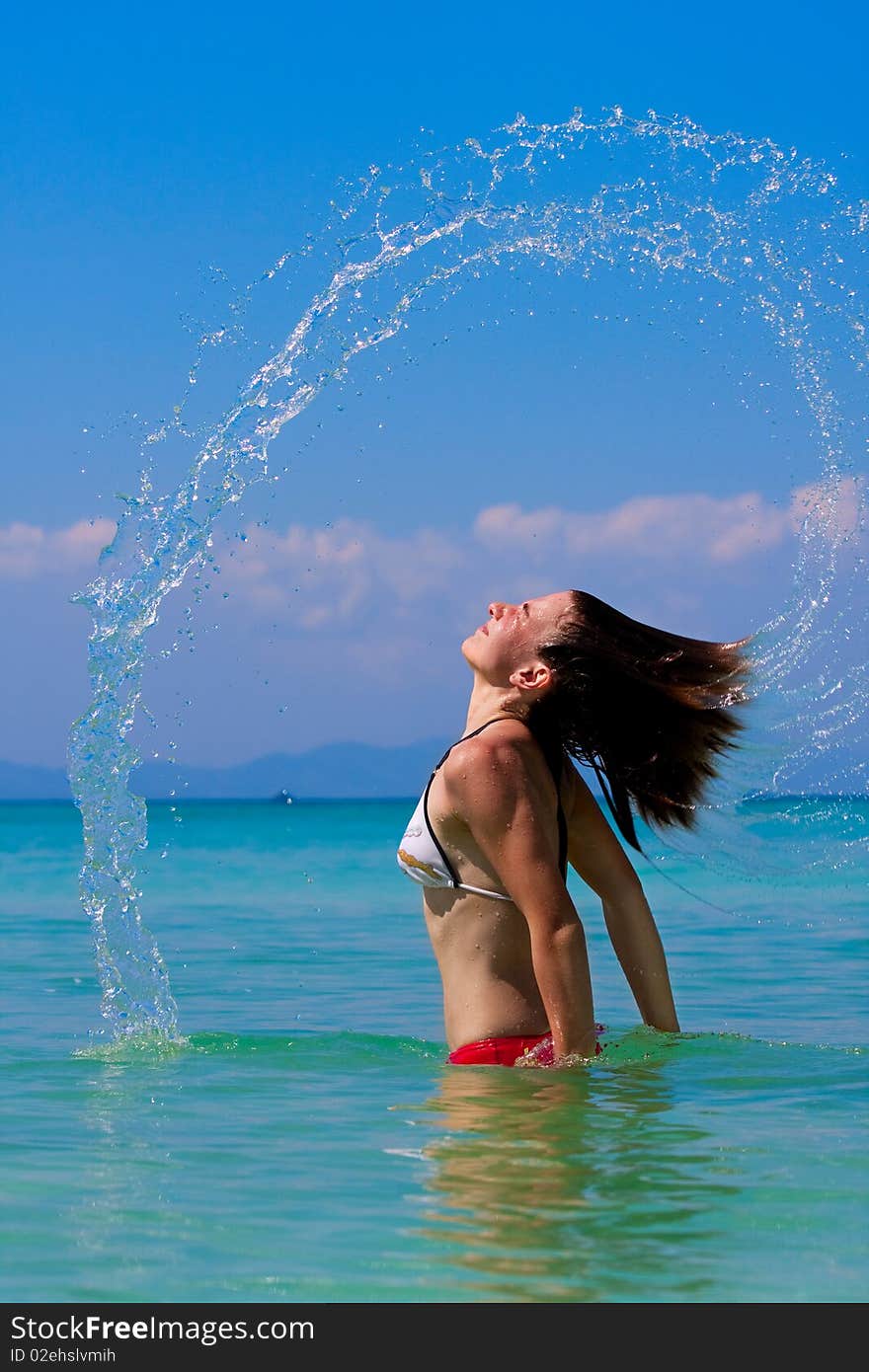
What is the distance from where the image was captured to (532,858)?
5.31 m

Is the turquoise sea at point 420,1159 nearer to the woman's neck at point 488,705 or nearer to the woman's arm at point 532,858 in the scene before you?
the woman's arm at point 532,858

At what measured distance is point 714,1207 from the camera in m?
4.28

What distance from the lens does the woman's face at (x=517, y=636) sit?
5.69 m

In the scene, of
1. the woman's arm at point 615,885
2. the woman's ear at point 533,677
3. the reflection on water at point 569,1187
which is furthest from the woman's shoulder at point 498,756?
the reflection on water at point 569,1187

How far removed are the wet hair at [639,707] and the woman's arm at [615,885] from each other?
11 centimetres

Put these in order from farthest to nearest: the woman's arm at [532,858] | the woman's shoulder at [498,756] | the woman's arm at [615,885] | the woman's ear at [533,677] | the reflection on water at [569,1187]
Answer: the woman's arm at [615,885]
the woman's ear at [533,677]
the woman's shoulder at [498,756]
the woman's arm at [532,858]
the reflection on water at [569,1187]

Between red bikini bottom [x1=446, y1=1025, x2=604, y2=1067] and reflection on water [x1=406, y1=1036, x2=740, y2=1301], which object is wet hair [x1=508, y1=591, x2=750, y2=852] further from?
reflection on water [x1=406, y1=1036, x2=740, y2=1301]

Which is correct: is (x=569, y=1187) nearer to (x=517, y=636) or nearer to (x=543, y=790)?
(x=543, y=790)

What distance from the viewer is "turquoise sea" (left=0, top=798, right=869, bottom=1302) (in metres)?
3.72

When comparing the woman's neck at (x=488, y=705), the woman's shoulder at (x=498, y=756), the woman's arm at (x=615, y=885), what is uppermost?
the woman's neck at (x=488, y=705)

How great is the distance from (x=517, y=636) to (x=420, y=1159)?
73.2 inches

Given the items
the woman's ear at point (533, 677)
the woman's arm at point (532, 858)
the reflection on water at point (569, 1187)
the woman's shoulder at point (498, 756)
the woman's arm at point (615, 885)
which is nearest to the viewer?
the reflection on water at point (569, 1187)

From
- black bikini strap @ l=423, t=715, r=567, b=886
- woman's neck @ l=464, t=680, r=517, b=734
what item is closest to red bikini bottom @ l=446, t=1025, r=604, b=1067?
black bikini strap @ l=423, t=715, r=567, b=886

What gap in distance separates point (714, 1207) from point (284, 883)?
82.6ft
